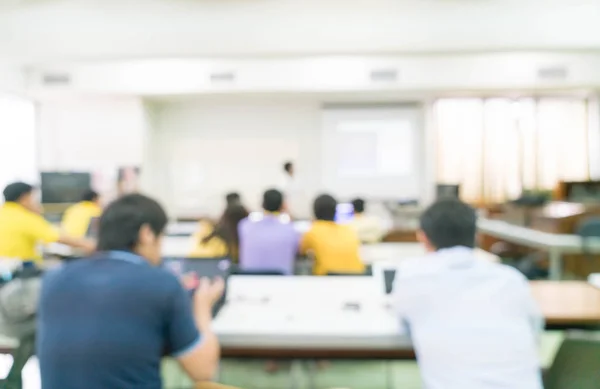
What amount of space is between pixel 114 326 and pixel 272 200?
2.35 metres

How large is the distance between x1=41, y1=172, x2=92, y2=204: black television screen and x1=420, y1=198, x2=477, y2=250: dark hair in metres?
7.05

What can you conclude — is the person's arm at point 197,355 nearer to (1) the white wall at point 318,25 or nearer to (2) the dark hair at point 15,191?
(2) the dark hair at point 15,191

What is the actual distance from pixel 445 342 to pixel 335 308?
2.22 ft

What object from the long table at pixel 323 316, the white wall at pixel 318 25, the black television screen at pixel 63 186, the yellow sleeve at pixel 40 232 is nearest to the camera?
the long table at pixel 323 316

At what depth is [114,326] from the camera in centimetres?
151

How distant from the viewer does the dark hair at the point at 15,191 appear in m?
3.76

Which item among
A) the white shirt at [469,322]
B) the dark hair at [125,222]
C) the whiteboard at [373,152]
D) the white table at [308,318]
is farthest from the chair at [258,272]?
the whiteboard at [373,152]

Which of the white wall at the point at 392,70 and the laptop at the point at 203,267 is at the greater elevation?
the white wall at the point at 392,70

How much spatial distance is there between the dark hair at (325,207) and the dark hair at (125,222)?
2024 mm

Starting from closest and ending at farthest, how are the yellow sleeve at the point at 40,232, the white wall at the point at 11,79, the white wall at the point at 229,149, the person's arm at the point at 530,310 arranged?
the person's arm at the point at 530,310, the yellow sleeve at the point at 40,232, the white wall at the point at 11,79, the white wall at the point at 229,149

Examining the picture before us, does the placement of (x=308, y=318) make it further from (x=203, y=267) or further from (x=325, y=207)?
(x=325, y=207)

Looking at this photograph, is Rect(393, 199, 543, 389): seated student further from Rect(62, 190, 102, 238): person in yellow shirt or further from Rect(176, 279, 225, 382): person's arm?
Rect(62, 190, 102, 238): person in yellow shirt

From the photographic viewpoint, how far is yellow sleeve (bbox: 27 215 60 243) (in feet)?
12.1

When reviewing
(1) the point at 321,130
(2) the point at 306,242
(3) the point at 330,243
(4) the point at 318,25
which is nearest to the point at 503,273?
(3) the point at 330,243
